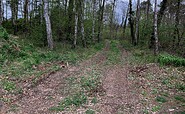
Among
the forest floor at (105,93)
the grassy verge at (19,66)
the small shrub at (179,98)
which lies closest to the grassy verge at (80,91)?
the forest floor at (105,93)

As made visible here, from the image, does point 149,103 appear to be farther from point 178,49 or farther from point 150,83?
point 178,49

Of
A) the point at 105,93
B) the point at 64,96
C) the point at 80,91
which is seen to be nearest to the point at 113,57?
the point at 105,93

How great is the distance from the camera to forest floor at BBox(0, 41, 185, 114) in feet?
23.3

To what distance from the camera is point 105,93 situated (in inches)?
340

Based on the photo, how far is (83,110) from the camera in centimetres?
696

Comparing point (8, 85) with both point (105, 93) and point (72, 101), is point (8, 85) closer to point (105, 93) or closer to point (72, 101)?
point (72, 101)

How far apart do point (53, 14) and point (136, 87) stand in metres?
12.9

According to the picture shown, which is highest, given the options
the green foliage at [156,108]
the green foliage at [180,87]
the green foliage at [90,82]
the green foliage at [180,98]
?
the green foliage at [90,82]

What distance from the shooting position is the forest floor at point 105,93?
7098 mm

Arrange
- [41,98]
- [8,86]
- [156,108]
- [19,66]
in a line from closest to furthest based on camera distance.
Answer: [156,108] → [41,98] → [8,86] → [19,66]

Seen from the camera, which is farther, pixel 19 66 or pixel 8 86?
pixel 19 66

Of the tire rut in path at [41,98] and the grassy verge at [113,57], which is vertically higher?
the grassy verge at [113,57]

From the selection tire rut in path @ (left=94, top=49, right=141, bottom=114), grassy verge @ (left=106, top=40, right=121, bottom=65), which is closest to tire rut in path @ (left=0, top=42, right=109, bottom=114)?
tire rut in path @ (left=94, top=49, right=141, bottom=114)

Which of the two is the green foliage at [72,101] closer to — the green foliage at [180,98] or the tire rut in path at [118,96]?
the tire rut in path at [118,96]
